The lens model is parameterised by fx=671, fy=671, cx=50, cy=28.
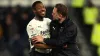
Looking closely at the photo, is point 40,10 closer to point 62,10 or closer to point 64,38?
point 62,10

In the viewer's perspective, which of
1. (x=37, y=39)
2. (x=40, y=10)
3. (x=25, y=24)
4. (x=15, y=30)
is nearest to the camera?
(x=37, y=39)

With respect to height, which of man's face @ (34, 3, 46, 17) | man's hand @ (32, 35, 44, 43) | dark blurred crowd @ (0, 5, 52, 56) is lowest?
dark blurred crowd @ (0, 5, 52, 56)

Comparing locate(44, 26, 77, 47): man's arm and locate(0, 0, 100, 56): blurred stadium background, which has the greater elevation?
locate(44, 26, 77, 47): man's arm

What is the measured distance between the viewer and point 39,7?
1331 cm

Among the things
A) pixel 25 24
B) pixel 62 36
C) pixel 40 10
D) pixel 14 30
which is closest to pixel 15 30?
pixel 14 30

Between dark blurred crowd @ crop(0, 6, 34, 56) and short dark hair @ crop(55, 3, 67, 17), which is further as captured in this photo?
dark blurred crowd @ crop(0, 6, 34, 56)

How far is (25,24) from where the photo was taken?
21.3 meters

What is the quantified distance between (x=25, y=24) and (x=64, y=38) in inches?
335

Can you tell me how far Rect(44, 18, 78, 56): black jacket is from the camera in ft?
42.3

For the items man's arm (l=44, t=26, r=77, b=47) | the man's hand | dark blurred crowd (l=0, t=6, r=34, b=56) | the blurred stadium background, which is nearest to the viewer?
man's arm (l=44, t=26, r=77, b=47)

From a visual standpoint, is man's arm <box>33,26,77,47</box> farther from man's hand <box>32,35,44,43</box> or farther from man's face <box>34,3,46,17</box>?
man's face <box>34,3,46,17</box>

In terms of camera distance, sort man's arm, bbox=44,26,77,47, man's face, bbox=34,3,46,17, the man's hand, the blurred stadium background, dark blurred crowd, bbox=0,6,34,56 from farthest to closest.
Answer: the blurred stadium background < dark blurred crowd, bbox=0,6,34,56 < man's face, bbox=34,3,46,17 < the man's hand < man's arm, bbox=44,26,77,47

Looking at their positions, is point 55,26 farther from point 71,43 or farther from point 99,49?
point 99,49

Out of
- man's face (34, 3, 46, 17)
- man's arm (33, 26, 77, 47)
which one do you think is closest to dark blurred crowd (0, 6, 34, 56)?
man's face (34, 3, 46, 17)
